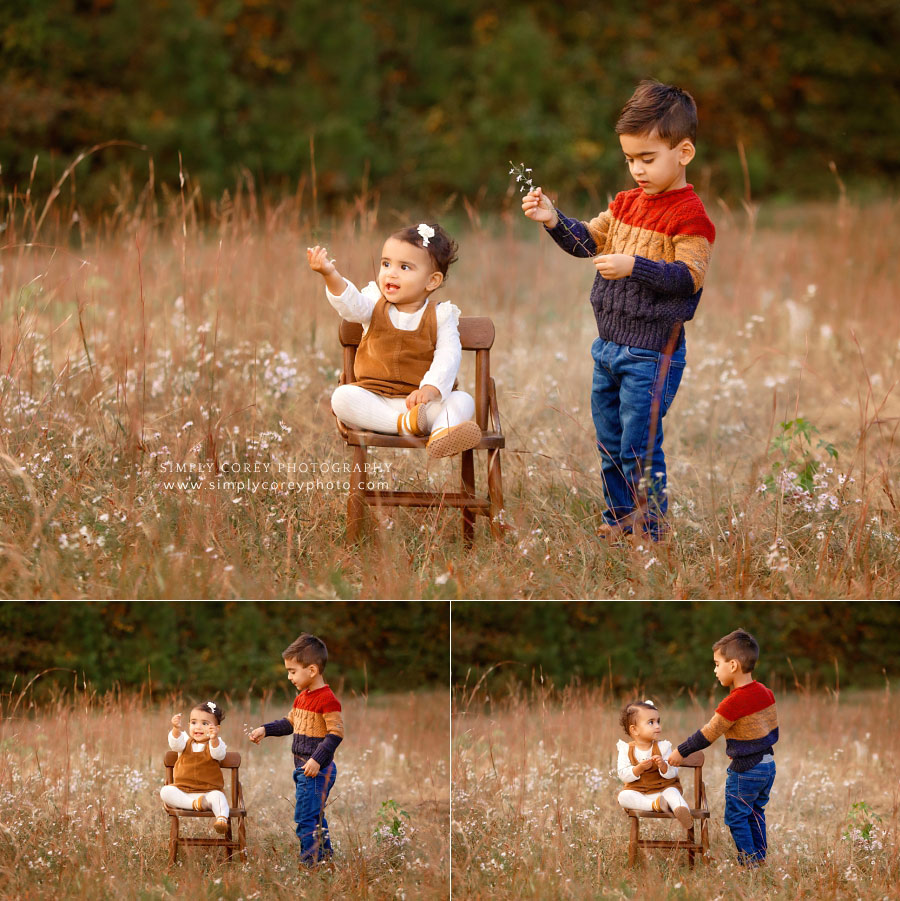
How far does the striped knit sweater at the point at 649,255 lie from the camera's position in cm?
359

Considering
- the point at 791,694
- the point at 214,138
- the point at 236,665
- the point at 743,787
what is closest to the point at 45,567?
the point at 236,665

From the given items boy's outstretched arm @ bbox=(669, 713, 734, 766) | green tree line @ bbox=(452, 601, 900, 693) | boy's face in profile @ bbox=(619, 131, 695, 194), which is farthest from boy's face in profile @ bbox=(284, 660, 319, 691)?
boy's face in profile @ bbox=(619, 131, 695, 194)

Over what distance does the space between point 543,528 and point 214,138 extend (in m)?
12.8

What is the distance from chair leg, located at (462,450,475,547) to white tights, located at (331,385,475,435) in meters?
0.22

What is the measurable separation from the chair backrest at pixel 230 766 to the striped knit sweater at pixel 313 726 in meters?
0.14

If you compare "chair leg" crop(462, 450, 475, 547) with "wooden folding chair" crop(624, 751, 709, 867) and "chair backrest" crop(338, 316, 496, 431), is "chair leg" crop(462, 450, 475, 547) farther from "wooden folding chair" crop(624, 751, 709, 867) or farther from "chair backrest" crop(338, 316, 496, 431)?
"wooden folding chair" crop(624, 751, 709, 867)

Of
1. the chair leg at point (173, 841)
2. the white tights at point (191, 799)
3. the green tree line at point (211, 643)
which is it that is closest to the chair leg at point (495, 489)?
the green tree line at point (211, 643)

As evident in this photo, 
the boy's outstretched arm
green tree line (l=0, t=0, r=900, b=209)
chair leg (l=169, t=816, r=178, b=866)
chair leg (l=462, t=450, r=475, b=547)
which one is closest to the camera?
chair leg (l=169, t=816, r=178, b=866)

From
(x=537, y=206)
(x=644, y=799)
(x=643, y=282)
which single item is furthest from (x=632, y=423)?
(x=644, y=799)

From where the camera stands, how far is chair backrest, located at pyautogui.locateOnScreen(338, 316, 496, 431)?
3.83 metres

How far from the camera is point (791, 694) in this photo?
18.3 feet

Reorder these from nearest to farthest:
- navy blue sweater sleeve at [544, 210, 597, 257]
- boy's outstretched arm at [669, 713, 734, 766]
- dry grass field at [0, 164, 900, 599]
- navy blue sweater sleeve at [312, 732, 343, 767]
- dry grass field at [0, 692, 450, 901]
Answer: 1. dry grass field at [0, 692, 450, 901]
2. boy's outstretched arm at [669, 713, 734, 766]
3. navy blue sweater sleeve at [312, 732, 343, 767]
4. dry grass field at [0, 164, 900, 599]
5. navy blue sweater sleeve at [544, 210, 597, 257]

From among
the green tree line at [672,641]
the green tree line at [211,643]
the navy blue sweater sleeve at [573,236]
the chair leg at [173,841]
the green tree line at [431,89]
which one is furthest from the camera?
the green tree line at [431,89]

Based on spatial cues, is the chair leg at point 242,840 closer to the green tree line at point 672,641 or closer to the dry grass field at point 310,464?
the dry grass field at point 310,464
